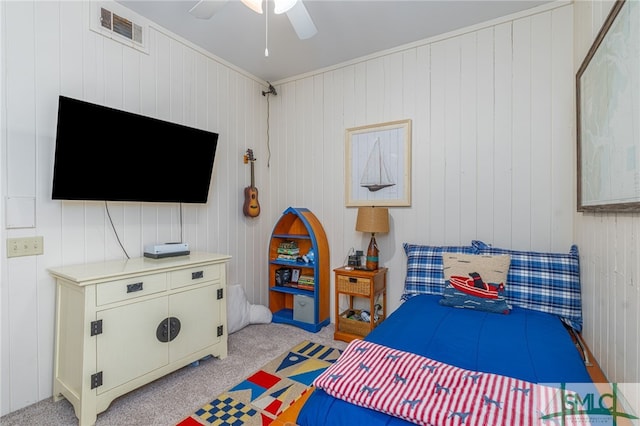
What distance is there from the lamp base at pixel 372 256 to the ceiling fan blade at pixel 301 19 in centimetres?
169

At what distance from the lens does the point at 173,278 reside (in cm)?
209

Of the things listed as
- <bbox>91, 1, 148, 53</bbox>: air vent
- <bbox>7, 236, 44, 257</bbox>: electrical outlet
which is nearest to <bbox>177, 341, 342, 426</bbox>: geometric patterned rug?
<bbox>7, 236, 44, 257</bbox>: electrical outlet

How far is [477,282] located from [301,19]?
2041 mm

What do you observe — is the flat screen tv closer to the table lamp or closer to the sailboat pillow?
the table lamp

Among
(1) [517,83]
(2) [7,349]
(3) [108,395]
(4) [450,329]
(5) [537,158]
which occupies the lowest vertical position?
(3) [108,395]

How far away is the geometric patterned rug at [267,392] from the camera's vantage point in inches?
67.2

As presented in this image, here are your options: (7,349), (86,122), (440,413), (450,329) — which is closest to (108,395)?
(7,349)

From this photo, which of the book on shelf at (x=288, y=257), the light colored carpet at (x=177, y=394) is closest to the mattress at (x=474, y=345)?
the light colored carpet at (x=177, y=394)

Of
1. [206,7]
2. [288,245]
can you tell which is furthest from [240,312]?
[206,7]

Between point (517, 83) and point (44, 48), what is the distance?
128 inches

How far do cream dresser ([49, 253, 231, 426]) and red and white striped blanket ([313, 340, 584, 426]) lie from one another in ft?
4.45

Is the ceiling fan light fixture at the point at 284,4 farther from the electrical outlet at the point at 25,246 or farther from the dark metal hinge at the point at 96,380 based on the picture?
the dark metal hinge at the point at 96,380

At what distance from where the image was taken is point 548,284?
2002 millimetres

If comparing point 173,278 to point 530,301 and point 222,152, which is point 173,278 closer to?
point 222,152
